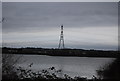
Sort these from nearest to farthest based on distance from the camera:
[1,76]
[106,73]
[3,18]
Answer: [3,18], [1,76], [106,73]

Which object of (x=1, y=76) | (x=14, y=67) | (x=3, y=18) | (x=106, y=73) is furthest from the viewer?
(x=106, y=73)

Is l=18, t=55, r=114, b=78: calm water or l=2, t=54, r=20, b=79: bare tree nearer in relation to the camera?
l=2, t=54, r=20, b=79: bare tree

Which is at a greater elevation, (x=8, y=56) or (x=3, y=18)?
(x=3, y=18)

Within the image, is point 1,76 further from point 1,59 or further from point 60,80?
point 60,80

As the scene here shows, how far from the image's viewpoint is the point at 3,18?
7285 millimetres

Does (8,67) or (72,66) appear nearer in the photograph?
(8,67)

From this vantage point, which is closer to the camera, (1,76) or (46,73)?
(1,76)

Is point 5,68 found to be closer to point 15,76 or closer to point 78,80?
point 15,76

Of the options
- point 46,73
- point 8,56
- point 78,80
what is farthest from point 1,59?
point 78,80

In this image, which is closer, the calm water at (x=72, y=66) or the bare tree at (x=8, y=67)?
the bare tree at (x=8, y=67)

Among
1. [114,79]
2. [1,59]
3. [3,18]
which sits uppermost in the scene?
[3,18]

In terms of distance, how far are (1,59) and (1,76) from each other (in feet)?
1.56

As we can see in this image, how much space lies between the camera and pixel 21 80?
314 inches

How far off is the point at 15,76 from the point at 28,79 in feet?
1.37
